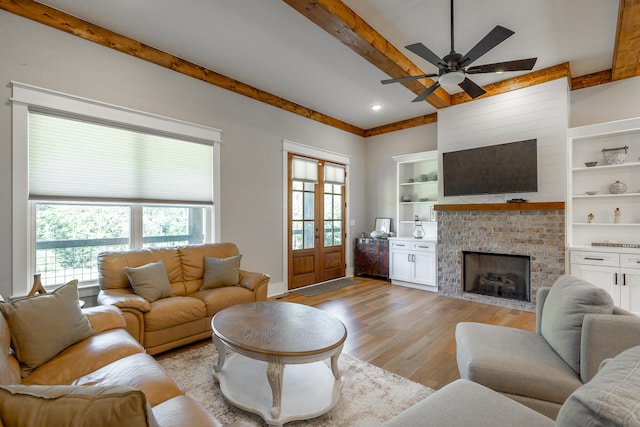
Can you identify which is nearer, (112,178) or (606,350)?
(606,350)

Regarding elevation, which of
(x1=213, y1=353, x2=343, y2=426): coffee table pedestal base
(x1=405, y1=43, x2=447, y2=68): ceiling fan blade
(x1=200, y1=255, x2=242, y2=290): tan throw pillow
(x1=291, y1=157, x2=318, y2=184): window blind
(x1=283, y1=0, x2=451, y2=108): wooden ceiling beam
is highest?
(x1=283, y1=0, x2=451, y2=108): wooden ceiling beam

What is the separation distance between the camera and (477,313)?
4.05 metres

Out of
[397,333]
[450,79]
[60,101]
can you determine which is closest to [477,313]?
[397,333]

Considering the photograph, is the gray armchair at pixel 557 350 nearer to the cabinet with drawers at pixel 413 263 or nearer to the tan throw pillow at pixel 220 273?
the tan throw pillow at pixel 220 273

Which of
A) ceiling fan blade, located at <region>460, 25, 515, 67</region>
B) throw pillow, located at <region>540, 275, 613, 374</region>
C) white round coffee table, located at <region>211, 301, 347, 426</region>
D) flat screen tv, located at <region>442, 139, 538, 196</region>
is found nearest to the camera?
throw pillow, located at <region>540, 275, 613, 374</region>

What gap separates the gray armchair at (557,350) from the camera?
151cm

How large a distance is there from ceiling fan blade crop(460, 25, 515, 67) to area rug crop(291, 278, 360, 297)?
12.6 feet

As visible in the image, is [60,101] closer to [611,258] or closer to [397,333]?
[397,333]

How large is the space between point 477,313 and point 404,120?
3918 mm

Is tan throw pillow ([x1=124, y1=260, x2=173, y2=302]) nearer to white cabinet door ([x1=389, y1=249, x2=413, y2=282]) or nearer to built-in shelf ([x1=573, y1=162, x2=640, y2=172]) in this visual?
white cabinet door ([x1=389, y1=249, x2=413, y2=282])

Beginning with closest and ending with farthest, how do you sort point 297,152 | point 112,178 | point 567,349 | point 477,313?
1. point 567,349
2. point 112,178
3. point 477,313
4. point 297,152

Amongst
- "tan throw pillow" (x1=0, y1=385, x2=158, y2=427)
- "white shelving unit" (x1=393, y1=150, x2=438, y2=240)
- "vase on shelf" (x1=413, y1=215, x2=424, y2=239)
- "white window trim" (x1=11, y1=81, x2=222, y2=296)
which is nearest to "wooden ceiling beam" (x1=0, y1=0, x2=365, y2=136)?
"white window trim" (x1=11, y1=81, x2=222, y2=296)

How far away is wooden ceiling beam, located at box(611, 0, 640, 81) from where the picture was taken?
8.59ft

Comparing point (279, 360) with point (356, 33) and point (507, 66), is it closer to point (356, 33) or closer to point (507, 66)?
point (356, 33)
